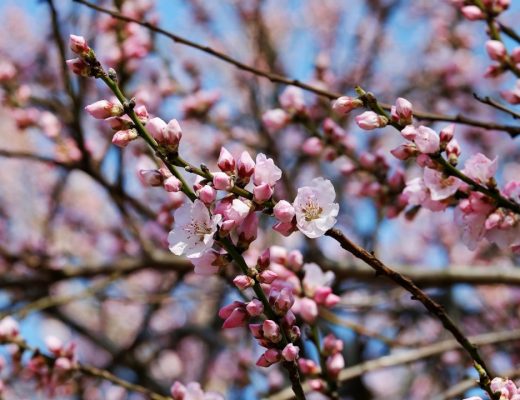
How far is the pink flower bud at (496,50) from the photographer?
2.04 meters

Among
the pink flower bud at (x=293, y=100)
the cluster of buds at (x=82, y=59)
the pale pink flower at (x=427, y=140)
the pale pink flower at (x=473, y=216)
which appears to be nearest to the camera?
the cluster of buds at (x=82, y=59)

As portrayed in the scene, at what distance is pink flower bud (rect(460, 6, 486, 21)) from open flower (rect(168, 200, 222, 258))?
135cm

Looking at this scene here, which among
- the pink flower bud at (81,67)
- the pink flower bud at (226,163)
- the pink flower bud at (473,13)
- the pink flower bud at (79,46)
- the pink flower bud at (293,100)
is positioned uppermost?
the pink flower bud at (79,46)

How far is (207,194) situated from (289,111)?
1.37 metres

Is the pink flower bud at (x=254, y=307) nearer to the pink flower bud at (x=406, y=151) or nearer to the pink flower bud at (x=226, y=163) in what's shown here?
the pink flower bud at (x=226, y=163)

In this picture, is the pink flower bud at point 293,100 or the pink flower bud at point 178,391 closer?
the pink flower bud at point 178,391

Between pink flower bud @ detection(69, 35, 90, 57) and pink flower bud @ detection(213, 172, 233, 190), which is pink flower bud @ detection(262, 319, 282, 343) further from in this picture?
pink flower bud @ detection(69, 35, 90, 57)

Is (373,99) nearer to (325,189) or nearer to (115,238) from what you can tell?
(325,189)

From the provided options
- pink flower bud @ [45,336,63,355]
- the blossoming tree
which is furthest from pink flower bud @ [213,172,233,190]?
pink flower bud @ [45,336,63,355]

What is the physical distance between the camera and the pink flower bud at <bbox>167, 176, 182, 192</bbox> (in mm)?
1340

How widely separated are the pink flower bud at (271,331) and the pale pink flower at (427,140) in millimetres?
574

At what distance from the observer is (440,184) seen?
1.61 m

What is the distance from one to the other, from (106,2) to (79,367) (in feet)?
12.5

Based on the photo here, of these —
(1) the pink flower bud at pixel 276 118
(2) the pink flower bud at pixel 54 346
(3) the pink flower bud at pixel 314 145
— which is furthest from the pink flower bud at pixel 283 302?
(1) the pink flower bud at pixel 276 118
